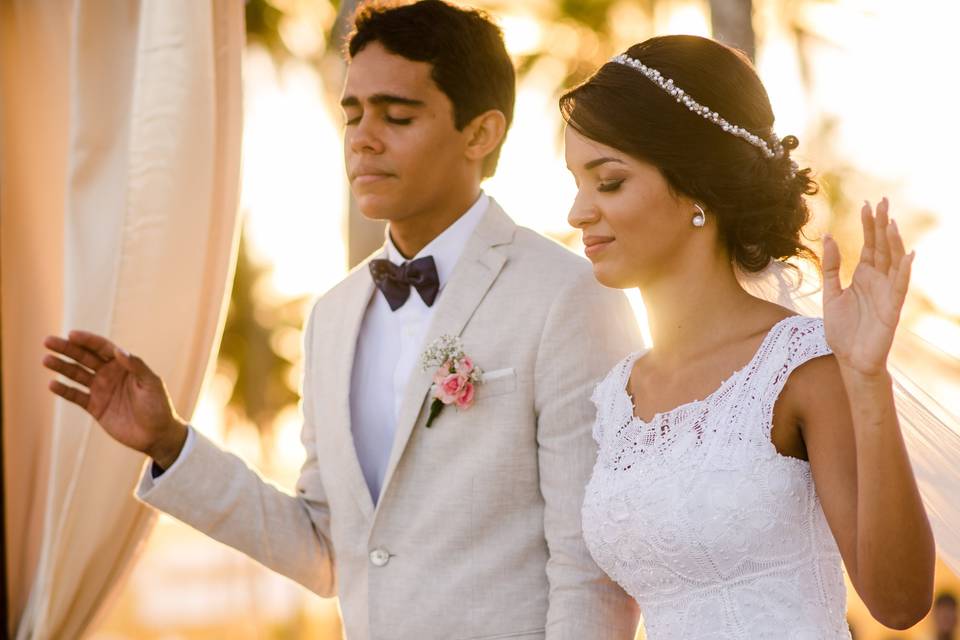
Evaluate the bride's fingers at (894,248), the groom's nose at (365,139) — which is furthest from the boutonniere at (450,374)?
the bride's fingers at (894,248)

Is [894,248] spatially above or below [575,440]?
above

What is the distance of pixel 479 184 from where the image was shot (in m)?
3.05

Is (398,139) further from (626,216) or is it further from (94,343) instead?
(94,343)

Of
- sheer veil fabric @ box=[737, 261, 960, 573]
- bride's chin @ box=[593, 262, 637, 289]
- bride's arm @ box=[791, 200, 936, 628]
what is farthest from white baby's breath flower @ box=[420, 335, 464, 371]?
bride's arm @ box=[791, 200, 936, 628]

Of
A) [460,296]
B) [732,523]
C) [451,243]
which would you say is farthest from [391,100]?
[732,523]

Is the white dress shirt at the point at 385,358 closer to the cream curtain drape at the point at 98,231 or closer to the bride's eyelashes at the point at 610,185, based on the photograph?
the cream curtain drape at the point at 98,231

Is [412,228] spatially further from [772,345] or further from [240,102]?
[772,345]

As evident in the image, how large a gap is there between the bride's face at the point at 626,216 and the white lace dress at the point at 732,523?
0.28 m

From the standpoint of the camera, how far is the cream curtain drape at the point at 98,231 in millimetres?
3148

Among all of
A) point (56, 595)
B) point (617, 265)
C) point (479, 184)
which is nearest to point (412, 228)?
point (479, 184)

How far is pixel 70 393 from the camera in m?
2.82

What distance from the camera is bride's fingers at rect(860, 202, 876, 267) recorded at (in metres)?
1.84

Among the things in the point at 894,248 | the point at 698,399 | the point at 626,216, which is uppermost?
the point at 626,216

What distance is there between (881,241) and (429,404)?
1148 millimetres
